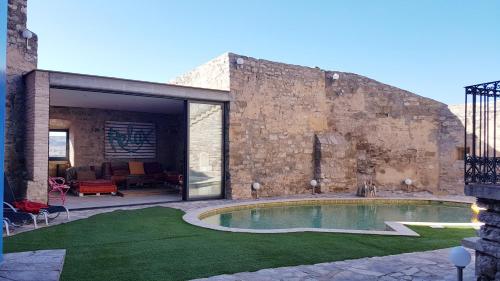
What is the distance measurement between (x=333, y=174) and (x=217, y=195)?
4.14 metres

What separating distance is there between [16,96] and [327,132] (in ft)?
29.6

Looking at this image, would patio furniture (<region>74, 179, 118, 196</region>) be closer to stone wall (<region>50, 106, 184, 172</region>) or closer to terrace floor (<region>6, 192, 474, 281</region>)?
stone wall (<region>50, 106, 184, 172</region>)

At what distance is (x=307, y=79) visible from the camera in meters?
13.2

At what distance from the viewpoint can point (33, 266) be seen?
4.59 m

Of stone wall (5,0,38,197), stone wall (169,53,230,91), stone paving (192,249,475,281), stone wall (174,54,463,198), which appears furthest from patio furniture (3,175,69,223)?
stone wall (169,53,230,91)

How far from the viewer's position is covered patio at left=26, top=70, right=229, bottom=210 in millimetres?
8742

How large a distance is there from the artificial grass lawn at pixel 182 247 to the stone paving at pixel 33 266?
0.40 feet

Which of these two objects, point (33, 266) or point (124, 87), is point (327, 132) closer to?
point (124, 87)

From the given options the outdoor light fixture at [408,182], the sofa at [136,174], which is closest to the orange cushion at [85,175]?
the sofa at [136,174]

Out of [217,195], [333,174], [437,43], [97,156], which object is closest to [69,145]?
[97,156]

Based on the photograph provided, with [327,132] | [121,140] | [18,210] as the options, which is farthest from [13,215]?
[327,132]

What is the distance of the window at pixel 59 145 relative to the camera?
46.0ft

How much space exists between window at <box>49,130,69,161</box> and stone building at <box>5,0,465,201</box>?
0.38 meters

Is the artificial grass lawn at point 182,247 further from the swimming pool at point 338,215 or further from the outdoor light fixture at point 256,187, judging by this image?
the outdoor light fixture at point 256,187
